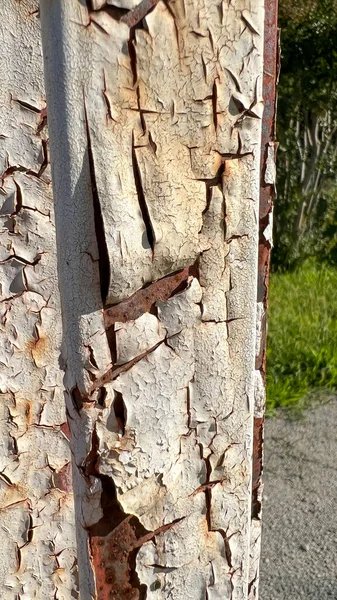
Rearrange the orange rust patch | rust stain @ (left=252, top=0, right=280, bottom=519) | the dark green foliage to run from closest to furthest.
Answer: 1. rust stain @ (left=252, top=0, right=280, bottom=519)
2. the orange rust patch
3. the dark green foliage

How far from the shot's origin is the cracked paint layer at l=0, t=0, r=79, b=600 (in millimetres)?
1126

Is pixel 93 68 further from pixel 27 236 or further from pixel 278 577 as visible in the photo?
pixel 278 577

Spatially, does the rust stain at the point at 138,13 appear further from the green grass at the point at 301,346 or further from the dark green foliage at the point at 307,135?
the dark green foliage at the point at 307,135

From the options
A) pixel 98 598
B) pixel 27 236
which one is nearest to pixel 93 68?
pixel 98 598

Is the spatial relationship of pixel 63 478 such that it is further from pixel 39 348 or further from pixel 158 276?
pixel 158 276

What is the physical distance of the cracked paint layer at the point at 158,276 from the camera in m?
0.58

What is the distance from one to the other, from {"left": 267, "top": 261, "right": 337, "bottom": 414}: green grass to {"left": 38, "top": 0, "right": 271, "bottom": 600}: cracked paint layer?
7.12 feet

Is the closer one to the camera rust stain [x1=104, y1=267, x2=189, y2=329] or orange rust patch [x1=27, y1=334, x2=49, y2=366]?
rust stain [x1=104, y1=267, x2=189, y2=329]

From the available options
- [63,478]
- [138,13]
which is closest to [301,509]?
[63,478]

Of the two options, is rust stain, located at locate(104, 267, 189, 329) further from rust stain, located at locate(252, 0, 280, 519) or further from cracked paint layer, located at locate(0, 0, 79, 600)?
cracked paint layer, located at locate(0, 0, 79, 600)

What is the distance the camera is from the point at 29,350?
1262mm

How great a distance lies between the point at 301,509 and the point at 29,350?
4.79 feet

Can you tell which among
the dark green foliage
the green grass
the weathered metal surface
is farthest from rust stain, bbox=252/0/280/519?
the dark green foliage

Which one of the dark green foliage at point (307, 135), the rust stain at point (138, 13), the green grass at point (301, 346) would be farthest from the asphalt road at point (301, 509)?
the rust stain at point (138, 13)
